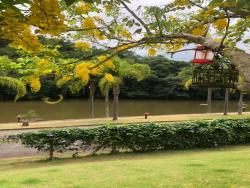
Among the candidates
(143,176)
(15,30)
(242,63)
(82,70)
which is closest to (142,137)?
(143,176)

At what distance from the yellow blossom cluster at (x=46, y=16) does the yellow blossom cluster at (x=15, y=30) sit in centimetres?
5

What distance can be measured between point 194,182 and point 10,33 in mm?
6125

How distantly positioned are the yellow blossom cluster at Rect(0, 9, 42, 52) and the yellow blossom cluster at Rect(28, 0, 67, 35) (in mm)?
46

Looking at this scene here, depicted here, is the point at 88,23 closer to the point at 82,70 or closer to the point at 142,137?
the point at 82,70

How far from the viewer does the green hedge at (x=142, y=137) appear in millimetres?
12461

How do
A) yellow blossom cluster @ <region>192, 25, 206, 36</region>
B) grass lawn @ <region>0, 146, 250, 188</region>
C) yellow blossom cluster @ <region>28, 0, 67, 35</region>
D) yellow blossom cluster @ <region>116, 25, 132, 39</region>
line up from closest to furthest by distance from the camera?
1. yellow blossom cluster @ <region>28, 0, 67, 35</region>
2. yellow blossom cluster @ <region>192, 25, 206, 36</region>
3. yellow blossom cluster @ <region>116, 25, 132, 39</region>
4. grass lawn @ <region>0, 146, 250, 188</region>

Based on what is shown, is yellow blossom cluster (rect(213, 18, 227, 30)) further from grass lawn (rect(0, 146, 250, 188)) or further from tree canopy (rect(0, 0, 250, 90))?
grass lawn (rect(0, 146, 250, 188))

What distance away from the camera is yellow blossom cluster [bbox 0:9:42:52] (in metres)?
1.63

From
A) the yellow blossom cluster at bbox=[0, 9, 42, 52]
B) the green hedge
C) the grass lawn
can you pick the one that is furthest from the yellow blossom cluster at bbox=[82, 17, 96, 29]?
the green hedge

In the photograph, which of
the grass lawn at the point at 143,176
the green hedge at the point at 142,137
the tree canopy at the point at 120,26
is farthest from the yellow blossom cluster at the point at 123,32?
the green hedge at the point at 142,137

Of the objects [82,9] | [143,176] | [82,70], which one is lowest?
[143,176]

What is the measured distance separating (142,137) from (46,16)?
11715 millimetres

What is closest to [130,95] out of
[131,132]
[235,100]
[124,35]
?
[235,100]

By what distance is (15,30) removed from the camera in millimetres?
1666
